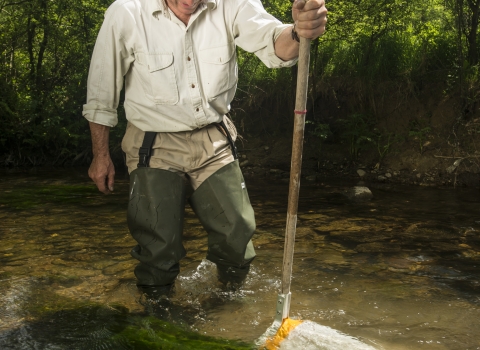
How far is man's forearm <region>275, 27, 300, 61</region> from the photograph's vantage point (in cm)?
319

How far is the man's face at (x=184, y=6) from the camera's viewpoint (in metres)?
3.31

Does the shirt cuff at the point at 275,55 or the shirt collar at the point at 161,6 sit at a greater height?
the shirt collar at the point at 161,6

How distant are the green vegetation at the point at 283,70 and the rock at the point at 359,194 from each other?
5.38ft

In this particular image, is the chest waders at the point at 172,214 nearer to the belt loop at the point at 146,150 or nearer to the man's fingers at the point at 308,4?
the belt loop at the point at 146,150

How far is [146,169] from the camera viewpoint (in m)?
3.44

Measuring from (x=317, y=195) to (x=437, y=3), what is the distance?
12.9 ft

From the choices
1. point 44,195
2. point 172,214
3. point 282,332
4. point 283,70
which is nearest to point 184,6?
point 172,214

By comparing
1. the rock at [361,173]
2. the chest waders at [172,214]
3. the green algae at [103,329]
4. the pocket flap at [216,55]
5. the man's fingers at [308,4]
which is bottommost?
the rock at [361,173]

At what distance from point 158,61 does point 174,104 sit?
0.26 metres

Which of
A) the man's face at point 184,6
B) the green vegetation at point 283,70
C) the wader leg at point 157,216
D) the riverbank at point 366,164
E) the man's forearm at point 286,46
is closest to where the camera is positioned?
the man's forearm at point 286,46

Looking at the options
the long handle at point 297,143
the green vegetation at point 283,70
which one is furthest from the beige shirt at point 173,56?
the green vegetation at point 283,70

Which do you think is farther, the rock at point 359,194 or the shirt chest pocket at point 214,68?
the rock at point 359,194

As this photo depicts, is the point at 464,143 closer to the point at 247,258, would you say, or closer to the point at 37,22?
the point at 247,258

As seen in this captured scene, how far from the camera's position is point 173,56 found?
3.38 meters
